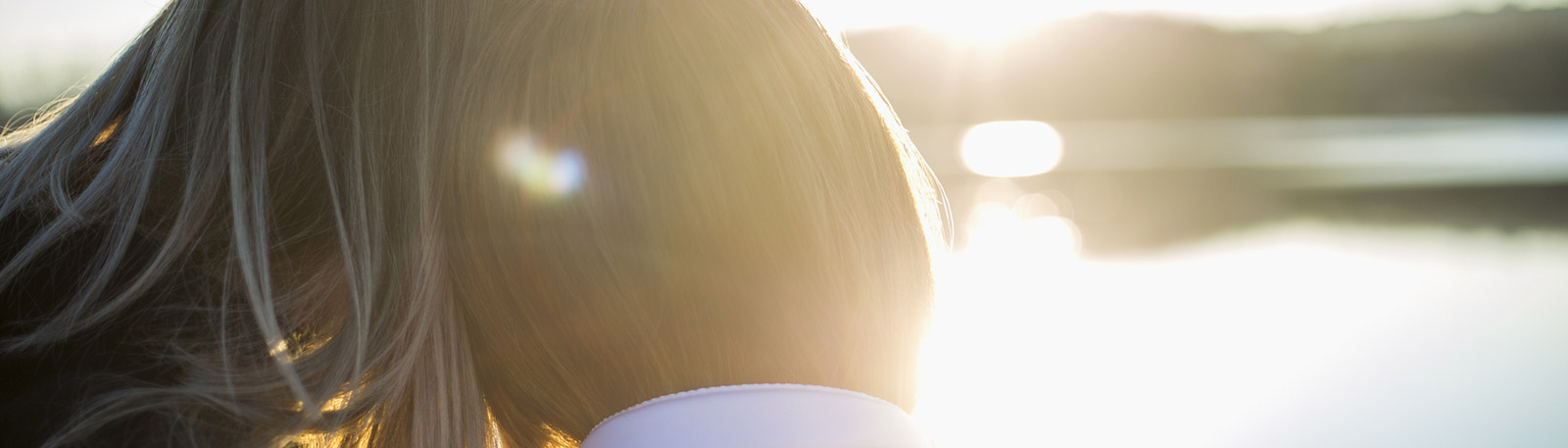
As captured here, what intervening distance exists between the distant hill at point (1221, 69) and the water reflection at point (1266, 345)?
14075 millimetres

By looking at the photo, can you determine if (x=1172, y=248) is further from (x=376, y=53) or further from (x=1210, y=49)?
(x=1210, y=49)

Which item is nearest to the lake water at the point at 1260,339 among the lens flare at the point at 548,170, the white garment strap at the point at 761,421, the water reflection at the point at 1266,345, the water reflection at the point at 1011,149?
the water reflection at the point at 1266,345

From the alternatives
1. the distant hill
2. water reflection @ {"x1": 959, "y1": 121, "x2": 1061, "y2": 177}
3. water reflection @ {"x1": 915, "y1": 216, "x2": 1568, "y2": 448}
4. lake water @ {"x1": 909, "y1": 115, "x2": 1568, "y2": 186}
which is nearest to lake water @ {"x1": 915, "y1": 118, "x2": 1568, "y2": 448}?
water reflection @ {"x1": 915, "y1": 216, "x2": 1568, "y2": 448}

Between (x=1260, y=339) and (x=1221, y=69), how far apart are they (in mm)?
25944

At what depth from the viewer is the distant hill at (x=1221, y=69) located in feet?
62.5

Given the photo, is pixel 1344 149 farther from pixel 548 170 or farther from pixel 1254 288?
pixel 548 170

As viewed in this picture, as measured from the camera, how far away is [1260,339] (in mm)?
4000

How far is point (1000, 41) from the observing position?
95.0 feet

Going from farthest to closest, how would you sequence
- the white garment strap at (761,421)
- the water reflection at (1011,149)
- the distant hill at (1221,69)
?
the distant hill at (1221,69) → the water reflection at (1011,149) → the white garment strap at (761,421)

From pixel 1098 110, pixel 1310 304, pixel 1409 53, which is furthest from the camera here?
pixel 1098 110

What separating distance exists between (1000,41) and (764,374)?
2925 centimetres

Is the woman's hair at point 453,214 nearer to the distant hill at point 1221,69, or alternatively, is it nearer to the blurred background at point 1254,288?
the blurred background at point 1254,288

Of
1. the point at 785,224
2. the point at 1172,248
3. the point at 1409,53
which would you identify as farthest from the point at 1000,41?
the point at 785,224

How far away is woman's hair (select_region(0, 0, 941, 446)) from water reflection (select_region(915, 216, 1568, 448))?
1171mm
